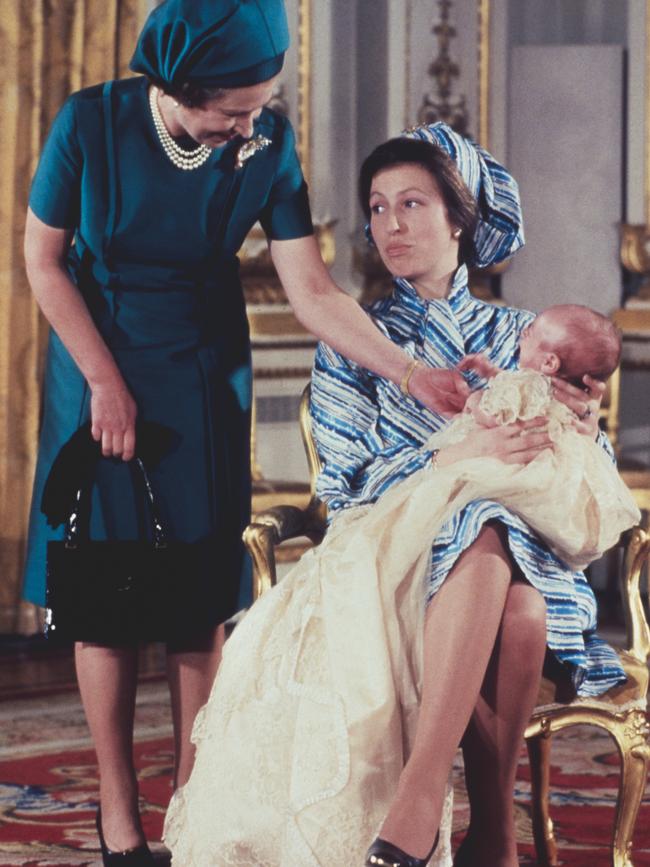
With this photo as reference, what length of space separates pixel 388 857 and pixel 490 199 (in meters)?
1.29

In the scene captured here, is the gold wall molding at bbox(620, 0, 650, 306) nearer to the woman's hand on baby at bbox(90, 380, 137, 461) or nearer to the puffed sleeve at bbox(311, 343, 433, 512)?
the puffed sleeve at bbox(311, 343, 433, 512)

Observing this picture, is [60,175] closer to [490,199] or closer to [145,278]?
[145,278]

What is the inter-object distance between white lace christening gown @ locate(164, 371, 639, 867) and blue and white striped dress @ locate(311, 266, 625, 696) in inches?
4.0

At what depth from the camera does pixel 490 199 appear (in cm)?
295

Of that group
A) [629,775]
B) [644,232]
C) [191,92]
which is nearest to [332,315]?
[191,92]

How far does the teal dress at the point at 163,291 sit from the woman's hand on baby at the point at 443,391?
331 mm

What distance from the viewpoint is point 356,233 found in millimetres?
5602

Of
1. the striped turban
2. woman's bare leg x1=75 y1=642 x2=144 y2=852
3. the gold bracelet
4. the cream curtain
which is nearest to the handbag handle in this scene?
woman's bare leg x1=75 y1=642 x2=144 y2=852

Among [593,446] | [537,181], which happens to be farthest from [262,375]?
[593,446]

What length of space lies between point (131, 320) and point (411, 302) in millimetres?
572

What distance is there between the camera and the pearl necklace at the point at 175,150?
2557mm

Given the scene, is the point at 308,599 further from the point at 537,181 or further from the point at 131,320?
the point at 537,181

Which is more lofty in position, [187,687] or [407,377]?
[407,377]

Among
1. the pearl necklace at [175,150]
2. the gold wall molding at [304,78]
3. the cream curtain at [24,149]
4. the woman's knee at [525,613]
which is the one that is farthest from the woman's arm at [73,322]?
the gold wall molding at [304,78]
